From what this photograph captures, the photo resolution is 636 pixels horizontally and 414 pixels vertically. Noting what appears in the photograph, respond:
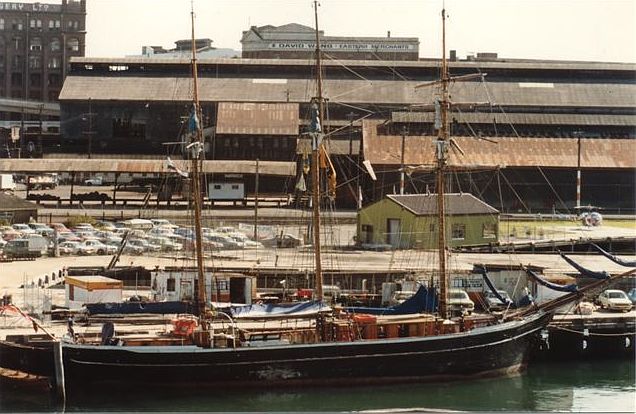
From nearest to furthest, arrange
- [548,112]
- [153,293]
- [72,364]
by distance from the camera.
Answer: [72,364], [153,293], [548,112]

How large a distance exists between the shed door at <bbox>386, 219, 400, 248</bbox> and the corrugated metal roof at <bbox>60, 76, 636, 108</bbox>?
3211 centimetres

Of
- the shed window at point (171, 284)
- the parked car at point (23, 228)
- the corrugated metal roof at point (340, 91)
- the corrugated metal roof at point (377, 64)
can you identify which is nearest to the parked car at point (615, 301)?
the shed window at point (171, 284)

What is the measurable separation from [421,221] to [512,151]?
24.0 metres

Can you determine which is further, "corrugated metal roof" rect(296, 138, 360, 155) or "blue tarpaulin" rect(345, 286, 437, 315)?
"corrugated metal roof" rect(296, 138, 360, 155)

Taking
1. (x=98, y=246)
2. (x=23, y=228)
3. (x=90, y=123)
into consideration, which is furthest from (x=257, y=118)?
(x=98, y=246)

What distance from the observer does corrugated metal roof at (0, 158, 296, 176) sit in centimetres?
8619

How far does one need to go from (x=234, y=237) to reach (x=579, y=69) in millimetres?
47209

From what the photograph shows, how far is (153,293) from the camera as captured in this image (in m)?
47.9

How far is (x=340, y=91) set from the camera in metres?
99.1

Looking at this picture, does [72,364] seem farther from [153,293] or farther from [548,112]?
[548,112]

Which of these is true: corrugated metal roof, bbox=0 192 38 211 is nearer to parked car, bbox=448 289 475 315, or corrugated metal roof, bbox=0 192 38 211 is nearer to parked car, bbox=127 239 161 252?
parked car, bbox=127 239 161 252

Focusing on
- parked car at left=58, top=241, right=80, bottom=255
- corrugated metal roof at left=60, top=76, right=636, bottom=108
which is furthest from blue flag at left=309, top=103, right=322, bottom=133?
corrugated metal roof at left=60, top=76, right=636, bottom=108

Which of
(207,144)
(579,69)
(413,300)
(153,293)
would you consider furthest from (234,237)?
(579,69)

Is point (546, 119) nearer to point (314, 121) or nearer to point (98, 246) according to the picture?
point (98, 246)
